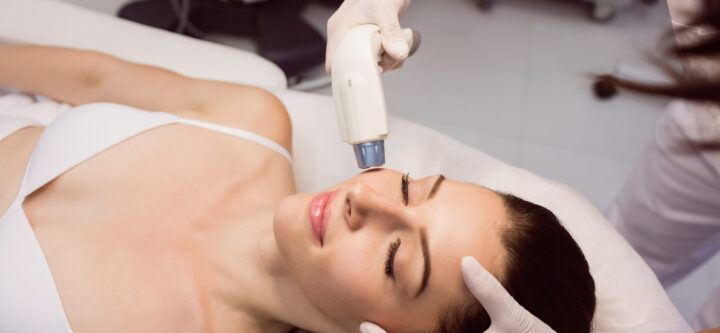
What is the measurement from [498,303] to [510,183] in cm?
54

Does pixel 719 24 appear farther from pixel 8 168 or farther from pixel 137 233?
pixel 8 168

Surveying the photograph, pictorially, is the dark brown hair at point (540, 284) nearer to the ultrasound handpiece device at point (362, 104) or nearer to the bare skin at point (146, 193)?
the ultrasound handpiece device at point (362, 104)

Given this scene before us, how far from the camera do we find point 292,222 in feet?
2.91

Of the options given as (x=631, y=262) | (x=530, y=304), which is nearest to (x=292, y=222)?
(x=530, y=304)

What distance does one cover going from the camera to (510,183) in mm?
1221

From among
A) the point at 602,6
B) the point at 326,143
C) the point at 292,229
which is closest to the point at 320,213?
the point at 292,229

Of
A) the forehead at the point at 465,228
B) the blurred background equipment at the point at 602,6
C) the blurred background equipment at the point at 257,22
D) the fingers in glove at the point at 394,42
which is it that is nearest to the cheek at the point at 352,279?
the forehead at the point at 465,228

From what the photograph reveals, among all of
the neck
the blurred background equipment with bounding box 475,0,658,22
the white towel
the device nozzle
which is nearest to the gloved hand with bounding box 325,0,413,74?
the device nozzle

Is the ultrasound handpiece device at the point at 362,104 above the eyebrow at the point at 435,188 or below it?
above

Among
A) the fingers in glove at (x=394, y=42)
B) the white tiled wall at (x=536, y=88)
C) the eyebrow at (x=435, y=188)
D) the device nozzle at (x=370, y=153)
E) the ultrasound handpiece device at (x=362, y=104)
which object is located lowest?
the white tiled wall at (x=536, y=88)

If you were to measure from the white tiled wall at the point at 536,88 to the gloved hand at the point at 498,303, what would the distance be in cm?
137

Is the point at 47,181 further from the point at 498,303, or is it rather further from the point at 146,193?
the point at 498,303

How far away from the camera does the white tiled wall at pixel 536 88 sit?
206cm

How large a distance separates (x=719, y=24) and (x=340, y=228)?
62 cm
